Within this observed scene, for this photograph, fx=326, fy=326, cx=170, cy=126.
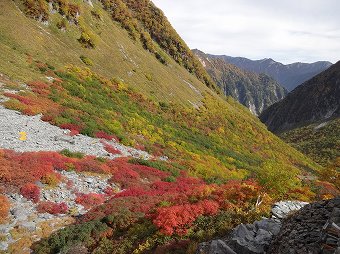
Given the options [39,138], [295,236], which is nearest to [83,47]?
[39,138]

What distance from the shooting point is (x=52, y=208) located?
19609mm

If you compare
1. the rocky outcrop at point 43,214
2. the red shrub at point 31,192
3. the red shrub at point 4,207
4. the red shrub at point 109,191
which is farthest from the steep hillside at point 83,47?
the red shrub at point 4,207

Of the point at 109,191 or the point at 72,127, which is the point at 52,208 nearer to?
the point at 109,191

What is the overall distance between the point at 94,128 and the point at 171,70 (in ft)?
176

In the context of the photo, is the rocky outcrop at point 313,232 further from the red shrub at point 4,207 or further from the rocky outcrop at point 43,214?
the red shrub at point 4,207

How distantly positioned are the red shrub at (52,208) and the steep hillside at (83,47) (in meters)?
25.2

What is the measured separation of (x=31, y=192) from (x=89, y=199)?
363 cm

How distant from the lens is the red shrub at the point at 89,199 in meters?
21.1

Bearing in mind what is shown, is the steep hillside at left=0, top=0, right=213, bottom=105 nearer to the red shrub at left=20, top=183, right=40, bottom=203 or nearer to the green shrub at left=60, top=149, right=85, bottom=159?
the green shrub at left=60, top=149, right=85, bottom=159

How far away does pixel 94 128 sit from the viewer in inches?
1407

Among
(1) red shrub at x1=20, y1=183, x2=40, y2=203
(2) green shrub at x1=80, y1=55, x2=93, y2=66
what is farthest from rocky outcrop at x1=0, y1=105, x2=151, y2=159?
(2) green shrub at x1=80, y1=55, x2=93, y2=66

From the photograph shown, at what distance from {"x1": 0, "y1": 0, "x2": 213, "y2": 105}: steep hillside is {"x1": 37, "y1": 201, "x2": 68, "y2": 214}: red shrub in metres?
25.2

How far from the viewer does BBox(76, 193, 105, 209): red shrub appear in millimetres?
21134

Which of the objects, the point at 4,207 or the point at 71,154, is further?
the point at 71,154
